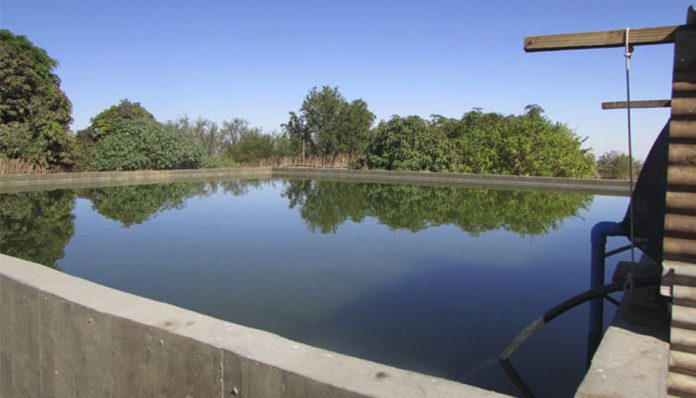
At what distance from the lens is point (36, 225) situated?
755cm

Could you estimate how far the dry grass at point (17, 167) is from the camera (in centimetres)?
1301

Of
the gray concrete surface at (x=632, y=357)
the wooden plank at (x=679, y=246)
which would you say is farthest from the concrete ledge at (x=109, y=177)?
the wooden plank at (x=679, y=246)

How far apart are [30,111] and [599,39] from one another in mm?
16785

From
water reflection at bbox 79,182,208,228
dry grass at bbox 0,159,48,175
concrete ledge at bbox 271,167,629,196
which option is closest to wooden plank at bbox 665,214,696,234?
water reflection at bbox 79,182,208,228

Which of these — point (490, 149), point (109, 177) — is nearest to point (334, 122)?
point (490, 149)

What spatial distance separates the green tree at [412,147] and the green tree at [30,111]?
418 inches

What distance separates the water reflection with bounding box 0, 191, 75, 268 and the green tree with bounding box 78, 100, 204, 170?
5937mm

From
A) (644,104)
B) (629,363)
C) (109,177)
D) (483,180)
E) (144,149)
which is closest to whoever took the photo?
(629,363)

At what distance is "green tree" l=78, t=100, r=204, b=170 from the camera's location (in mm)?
17016

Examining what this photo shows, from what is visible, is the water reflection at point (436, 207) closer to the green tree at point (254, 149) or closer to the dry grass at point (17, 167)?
the dry grass at point (17, 167)

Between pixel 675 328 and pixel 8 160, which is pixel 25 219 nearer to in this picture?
pixel 8 160

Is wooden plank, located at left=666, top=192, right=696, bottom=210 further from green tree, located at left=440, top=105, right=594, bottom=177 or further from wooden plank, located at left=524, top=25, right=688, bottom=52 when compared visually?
green tree, located at left=440, top=105, right=594, bottom=177

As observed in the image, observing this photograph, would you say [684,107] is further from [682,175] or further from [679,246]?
[679,246]

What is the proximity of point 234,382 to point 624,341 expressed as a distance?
152 cm
